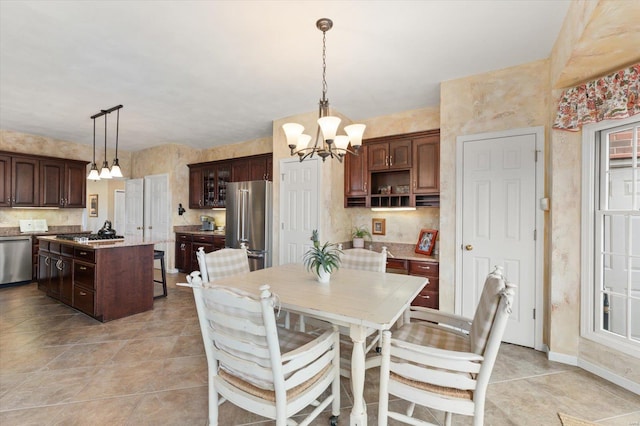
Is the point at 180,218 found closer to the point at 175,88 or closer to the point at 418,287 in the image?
the point at 175,88

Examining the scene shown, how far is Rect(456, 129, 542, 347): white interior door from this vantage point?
2777mm

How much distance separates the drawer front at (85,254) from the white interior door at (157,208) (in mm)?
2270

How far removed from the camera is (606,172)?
2.41m

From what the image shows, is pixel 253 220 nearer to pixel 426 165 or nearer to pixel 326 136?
pixel 426 165

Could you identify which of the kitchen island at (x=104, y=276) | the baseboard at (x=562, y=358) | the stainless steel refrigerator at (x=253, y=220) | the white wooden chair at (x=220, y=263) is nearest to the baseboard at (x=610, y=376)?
the baseboard at (x=562, y=358)

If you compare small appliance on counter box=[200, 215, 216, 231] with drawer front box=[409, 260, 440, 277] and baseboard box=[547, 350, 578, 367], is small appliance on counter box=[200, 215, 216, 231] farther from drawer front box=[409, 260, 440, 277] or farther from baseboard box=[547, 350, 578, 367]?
baseboard box=[547, 350, 578, 367]

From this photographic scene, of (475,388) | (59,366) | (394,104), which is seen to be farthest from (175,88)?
(475,388)

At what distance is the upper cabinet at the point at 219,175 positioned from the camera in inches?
208

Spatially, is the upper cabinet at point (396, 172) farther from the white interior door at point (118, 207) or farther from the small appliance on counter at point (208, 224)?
the white interior door at point (118, 207)

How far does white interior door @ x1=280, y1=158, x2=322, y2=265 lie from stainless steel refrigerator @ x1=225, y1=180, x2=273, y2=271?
323 millimetres

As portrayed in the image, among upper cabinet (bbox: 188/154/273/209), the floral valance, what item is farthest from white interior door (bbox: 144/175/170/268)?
the floral valance

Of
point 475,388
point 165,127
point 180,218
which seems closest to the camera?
point 475,388

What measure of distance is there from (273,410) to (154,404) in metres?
1.19

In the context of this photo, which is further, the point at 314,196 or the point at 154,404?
the point at 314,196
